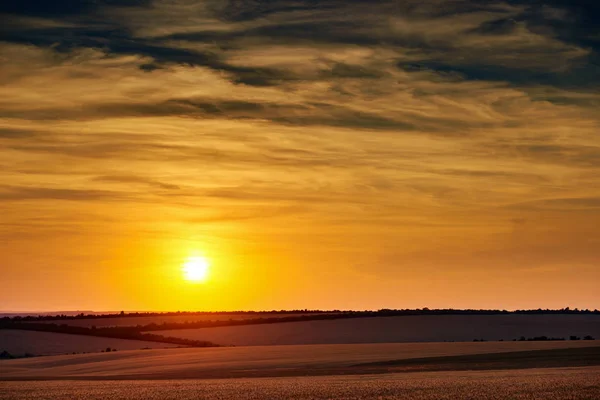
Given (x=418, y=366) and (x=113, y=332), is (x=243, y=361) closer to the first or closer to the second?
(x=418, y=366)

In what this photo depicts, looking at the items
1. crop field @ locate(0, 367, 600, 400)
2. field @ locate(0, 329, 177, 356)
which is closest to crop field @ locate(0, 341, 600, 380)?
crop field @ locate(0, 367, 600, 400)

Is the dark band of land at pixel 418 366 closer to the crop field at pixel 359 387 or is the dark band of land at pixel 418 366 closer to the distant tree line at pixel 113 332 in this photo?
the crop field at pixel 359 387

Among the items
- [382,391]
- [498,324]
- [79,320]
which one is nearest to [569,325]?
[498,324]

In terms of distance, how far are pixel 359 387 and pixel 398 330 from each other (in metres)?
88.3

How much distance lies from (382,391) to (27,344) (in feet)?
278

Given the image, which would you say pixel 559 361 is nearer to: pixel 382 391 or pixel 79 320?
pixel 382 391

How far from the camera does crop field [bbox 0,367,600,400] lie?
174 feet

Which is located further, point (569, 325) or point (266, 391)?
point (569, 325)

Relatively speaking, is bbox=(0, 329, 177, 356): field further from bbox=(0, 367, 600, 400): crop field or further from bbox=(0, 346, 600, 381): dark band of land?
bbox=(0, 367, 600, 400): crop field

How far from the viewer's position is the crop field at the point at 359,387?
174ft

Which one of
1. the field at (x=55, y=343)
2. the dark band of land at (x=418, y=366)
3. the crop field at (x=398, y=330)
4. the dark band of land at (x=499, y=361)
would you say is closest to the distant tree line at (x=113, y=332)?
the field at (x=55, y=343)

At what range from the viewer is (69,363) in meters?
104

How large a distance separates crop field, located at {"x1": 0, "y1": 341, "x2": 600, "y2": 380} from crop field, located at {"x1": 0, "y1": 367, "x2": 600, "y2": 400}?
9.65 meters

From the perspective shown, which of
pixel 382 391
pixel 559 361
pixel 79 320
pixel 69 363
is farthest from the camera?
pixel 79 320
